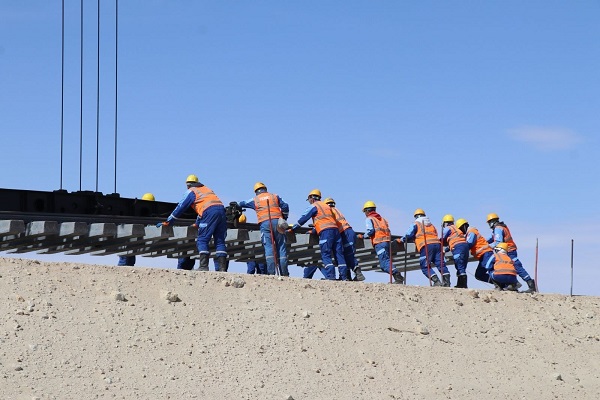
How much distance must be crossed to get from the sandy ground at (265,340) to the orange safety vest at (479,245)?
11.1ft

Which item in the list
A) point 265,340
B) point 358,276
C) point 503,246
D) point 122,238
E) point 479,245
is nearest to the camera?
point 265,340

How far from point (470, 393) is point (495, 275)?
589cm

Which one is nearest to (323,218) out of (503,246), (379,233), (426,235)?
(379,233)

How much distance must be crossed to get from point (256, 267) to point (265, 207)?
24.1ft

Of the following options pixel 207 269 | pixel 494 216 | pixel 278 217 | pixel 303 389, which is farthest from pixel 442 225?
pixel 303 389

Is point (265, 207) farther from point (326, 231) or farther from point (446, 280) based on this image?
point (446, 280)

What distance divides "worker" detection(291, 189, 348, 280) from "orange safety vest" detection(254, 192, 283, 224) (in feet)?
2.25

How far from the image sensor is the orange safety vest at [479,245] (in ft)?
70.4

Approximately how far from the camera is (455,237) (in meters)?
21.4

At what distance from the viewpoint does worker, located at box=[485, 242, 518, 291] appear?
65.8ft

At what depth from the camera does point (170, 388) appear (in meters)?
12.7

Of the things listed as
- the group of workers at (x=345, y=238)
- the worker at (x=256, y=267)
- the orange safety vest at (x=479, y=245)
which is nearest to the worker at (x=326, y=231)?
the group of workers at (x=345, y=238)

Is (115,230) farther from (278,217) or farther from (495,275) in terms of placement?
(495,275)

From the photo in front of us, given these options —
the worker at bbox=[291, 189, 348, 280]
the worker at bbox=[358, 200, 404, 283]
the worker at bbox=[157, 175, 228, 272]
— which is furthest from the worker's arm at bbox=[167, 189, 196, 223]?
the worker at bbox=[358, 200, 404, 283]
